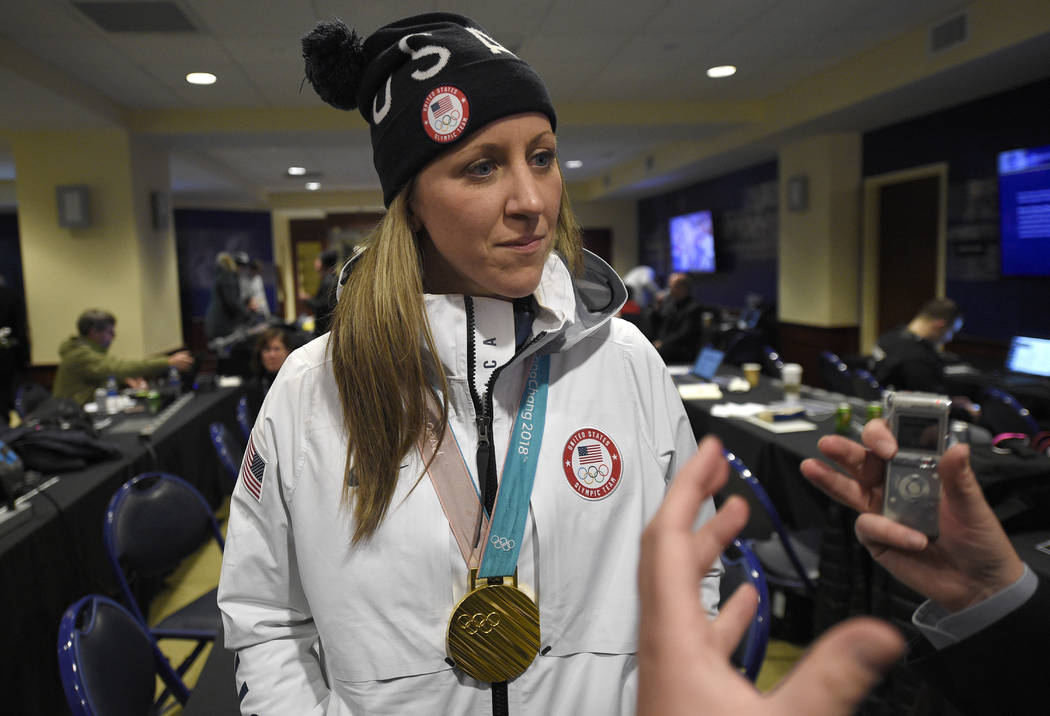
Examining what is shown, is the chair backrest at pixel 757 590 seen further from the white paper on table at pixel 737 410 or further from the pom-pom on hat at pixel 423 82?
the white paper on table at pixel 737 410

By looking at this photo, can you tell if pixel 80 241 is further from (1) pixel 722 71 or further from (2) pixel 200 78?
(1) pixel 722 71

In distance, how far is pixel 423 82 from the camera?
867 mm

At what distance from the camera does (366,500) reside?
831 mm

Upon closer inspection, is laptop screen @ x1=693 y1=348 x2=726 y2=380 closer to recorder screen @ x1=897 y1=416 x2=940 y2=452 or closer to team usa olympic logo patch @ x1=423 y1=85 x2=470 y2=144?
recorder screen @ x1=897 y1=416 x2=940 y2=452

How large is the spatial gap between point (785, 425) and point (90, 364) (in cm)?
401

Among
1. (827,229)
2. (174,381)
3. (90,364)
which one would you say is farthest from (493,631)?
(827,229)

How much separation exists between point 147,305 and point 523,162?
618 cm

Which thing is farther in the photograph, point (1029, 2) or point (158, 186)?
point (158, 186)

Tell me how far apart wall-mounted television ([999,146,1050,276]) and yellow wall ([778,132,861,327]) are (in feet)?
5.58

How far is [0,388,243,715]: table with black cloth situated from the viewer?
189cm

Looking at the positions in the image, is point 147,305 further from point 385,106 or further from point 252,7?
point 385,106

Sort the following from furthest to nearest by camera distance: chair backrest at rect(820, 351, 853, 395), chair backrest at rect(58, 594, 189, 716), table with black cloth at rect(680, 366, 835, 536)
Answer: chair backrest at rect(820, 351, 853, 395) → table with black cloth at rect(680, 366, 835, 536) → chair backrest at rect(58, 594, 189, 716)

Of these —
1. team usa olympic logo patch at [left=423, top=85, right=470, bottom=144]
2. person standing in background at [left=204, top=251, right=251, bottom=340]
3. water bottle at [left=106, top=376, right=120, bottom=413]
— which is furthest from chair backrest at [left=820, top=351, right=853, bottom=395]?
person standing in background at [left=204, top=251, right=251, bottom=340]

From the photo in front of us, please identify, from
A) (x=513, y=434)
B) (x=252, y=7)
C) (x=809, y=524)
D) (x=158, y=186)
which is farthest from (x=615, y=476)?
(x=158, y=186)
